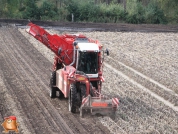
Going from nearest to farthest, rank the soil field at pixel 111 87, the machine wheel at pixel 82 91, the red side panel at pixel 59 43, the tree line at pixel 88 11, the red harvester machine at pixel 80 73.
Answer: the soil field at pixel 111 87 < the red harvester machine at pixel 80 73 < the machine wheel at pixel 82 91 < the red side panel at pixel 59 43 < the tree line at pixel 88 11

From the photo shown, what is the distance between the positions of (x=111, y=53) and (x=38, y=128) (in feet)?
56.1

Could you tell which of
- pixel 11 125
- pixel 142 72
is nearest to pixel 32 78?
pixel 142 72

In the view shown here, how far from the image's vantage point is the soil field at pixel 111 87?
15891 millimetres

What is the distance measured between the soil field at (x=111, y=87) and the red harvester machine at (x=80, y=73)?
0.63 metres

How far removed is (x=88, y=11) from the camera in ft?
169

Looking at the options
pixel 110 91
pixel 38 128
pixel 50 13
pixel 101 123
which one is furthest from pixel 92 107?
pixel 50 13

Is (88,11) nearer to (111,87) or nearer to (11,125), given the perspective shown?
(111,87)

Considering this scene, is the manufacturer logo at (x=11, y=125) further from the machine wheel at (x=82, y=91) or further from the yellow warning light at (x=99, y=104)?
the machine wheel at (x=82, y=91)

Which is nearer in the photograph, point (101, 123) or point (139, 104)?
point (101, 123)

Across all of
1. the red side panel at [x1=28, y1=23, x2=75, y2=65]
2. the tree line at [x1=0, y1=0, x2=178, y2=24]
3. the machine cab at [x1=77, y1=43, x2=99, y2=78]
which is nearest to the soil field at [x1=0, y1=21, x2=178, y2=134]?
the machine cab at [x1=77, y1=43, x2=99, y2=78]

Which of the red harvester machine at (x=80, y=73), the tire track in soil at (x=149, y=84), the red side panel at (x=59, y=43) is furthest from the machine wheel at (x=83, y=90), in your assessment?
the tire track in soil at (x=149, y=84)

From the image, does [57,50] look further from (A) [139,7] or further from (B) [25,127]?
(A) [139,7]

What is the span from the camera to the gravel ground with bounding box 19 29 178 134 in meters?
16.2

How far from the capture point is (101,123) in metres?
16.0
